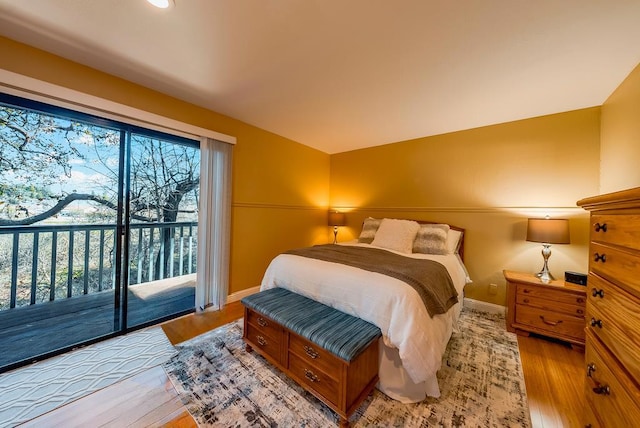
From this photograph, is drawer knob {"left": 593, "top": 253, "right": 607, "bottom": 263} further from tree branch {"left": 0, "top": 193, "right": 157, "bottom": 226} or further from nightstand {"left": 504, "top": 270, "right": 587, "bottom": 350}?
tree branch {"left": 0, "top": 193, "right": 157, "bottom": 226}

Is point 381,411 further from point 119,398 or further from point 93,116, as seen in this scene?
point 93,116

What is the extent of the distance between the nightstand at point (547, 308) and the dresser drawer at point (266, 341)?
2.30 meters

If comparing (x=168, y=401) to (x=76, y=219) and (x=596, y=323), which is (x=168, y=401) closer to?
(x=76, y=219)

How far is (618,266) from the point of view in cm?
82

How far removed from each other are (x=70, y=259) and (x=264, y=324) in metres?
2.27

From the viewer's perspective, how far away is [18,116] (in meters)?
1.76

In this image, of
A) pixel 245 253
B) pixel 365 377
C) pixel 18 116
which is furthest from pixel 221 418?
pixel 18 116

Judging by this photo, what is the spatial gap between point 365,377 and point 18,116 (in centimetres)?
322

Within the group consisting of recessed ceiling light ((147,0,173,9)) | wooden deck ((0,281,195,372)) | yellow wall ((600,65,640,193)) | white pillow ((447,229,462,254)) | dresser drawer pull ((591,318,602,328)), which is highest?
recessed ceiling light ((147,0,173,9))

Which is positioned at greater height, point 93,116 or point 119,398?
point 93,116

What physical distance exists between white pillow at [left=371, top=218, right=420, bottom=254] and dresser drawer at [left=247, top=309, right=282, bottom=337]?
1675 millimetres

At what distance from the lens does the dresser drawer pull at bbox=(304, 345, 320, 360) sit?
1387 millimetres

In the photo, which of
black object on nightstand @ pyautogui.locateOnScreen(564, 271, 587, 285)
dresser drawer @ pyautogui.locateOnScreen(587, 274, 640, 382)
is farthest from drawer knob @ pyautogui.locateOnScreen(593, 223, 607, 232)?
black object on nightstand @ pyautogui.locateOnScreen(564, 271, 587, 285)

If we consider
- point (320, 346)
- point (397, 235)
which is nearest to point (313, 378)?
point (320, 346)
